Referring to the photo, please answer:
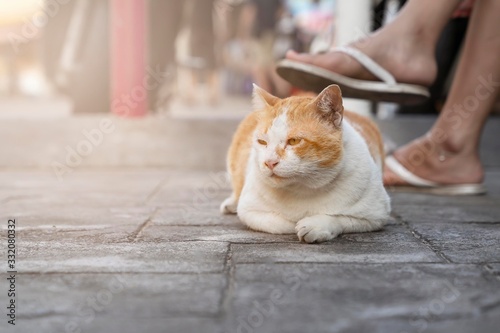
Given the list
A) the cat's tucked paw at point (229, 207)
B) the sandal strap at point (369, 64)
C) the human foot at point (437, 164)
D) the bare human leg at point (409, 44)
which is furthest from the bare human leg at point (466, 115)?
the cat's tucked paw at point (229, 207)

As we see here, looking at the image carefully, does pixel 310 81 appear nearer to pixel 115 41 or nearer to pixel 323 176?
pixel 323 176

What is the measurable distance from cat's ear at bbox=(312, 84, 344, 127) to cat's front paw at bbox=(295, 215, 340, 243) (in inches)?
11.5

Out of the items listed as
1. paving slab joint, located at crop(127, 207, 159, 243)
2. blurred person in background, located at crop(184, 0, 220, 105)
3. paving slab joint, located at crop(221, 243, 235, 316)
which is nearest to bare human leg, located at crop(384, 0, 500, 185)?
paving slab joint, located at crop(127, 207, 159, 243)

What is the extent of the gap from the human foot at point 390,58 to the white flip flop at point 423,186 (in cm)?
51

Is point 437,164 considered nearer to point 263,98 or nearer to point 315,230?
point 263,98

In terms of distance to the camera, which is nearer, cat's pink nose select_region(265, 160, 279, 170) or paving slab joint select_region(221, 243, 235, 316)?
paving slab joint select_region(221, 243, 235, 316)

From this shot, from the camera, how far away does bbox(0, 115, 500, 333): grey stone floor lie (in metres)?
1.32

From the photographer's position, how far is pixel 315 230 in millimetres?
1996

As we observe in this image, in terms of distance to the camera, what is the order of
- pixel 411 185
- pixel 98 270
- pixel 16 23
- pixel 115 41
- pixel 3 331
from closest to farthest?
pixel 3 331, pixel 98 270, pixel 411 185, pixel 115 41, pixel 16 23

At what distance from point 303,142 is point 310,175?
0.11 meters

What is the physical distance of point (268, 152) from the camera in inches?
79.0

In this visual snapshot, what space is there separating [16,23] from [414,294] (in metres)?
5.77

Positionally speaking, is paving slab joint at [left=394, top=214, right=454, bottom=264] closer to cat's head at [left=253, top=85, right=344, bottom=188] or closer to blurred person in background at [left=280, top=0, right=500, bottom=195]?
cat's head at [left=253, top=85, right=344, bottom=188]

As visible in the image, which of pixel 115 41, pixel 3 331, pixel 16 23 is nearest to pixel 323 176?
pixel 3 331
